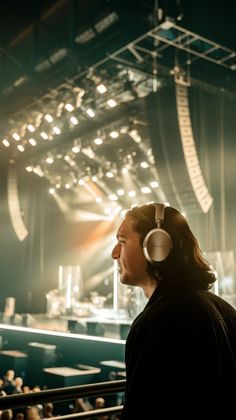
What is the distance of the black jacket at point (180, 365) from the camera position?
2.69ft

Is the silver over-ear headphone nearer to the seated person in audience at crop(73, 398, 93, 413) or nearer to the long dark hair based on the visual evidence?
the long dark hair

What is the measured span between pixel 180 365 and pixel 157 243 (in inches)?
12.4

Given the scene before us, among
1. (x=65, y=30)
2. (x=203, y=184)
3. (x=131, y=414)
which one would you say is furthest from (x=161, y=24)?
(x=131, y=414)

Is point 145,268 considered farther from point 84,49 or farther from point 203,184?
point 84,49

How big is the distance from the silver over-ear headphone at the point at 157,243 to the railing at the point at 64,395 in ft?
1.84

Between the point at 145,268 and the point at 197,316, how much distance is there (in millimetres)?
270

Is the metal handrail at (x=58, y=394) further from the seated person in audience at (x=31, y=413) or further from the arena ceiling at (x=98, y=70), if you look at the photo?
the arena ceiling at (x=98, y=70)

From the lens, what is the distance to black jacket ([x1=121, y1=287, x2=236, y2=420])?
821 mm

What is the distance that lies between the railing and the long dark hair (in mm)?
536

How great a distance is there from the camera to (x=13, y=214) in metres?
10.7

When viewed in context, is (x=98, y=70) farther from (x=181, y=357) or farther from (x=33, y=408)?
(x=181, y=357)

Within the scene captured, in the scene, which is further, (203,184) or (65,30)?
(65,30)

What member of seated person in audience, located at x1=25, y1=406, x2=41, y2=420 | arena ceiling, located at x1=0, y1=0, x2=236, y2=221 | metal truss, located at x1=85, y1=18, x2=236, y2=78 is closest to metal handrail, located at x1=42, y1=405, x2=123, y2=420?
seated person in audience, located at x1=25, y1=406, x2=41, y2=420

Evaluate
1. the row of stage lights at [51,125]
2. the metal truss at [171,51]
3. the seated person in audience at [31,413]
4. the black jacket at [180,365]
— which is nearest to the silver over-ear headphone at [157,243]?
the black jacket at [180,365]
